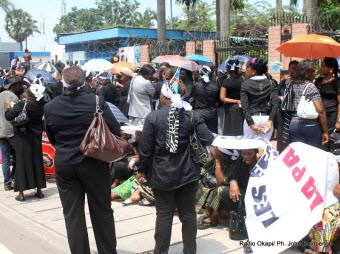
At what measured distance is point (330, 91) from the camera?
5688 mm

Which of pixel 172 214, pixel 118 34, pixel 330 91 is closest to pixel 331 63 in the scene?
pixel 330 91

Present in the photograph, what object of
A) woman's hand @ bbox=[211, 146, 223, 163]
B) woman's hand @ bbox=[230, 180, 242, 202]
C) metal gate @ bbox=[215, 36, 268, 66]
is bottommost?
woman's hand @ bbox=[230, 180, 242, 202]

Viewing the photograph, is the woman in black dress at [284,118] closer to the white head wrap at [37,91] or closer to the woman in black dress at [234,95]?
the woman in black dress at [234,95]

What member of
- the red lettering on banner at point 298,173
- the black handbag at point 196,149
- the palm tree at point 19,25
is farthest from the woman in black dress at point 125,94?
the palm tree at point 19,25

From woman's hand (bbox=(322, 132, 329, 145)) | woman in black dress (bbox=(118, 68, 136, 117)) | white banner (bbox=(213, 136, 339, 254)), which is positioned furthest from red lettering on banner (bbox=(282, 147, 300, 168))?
woman in black dress (bbox=(118, 68, 136, 117))

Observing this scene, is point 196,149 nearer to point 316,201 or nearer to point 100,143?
point 100,143

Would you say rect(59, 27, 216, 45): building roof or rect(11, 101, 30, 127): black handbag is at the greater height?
rect(59, 27, 216, 45): building roof

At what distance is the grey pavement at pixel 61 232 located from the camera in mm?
4621

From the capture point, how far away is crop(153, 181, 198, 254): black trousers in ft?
12.9

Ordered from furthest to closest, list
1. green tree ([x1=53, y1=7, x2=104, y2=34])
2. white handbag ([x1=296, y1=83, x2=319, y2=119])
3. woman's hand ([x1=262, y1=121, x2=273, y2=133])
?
1. green tree ([x1=53, y1=7, x2=104, y2=34])
2. woman's hand ([x1=262, y1=121, x2=273, y2=133])
3. white handbag ([x1=296, y1=83, x2=319, y2=119])

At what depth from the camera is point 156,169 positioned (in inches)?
154

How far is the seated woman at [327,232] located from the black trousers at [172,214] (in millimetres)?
1211

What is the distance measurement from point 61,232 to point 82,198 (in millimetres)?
1497

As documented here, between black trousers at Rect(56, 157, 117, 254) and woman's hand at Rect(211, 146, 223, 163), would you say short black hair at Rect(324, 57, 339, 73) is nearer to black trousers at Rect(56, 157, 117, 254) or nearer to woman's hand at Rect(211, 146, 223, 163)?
woman's hand at Rect(211, 146, 223, 163)
